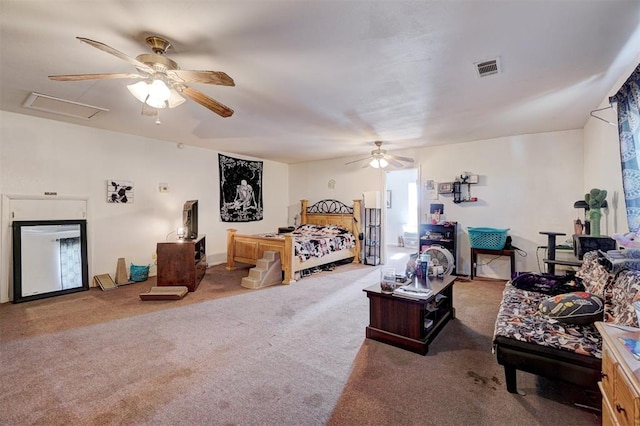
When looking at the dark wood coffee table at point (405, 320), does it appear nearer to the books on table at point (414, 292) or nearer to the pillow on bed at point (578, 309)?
the books on table at point (414, 292)

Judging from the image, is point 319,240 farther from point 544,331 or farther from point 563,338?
point 563,338

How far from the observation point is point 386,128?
4.26 meters

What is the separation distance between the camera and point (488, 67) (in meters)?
2.44

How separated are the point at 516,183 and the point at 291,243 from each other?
380 centimetres

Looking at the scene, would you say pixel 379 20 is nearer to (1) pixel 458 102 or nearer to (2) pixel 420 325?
(1) pixel 458 102

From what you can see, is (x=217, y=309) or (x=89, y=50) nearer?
(x=89, y=50)

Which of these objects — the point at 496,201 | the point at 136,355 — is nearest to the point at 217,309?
the point at 136,355

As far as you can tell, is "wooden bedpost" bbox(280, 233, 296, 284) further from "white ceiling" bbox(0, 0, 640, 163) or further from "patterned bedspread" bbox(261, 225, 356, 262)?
"white ceiling" bbox(0, 0, 640, 163)

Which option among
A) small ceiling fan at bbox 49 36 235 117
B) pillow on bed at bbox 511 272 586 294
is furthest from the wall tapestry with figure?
pillow on bed at bbox 511 272 586 294

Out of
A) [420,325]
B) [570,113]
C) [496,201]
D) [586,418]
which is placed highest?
[570,113]

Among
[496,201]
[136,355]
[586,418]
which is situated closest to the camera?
[586,418]

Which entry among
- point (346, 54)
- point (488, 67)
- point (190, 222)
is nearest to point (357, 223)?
point (190, 222)

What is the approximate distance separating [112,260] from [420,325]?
4653 millimetres

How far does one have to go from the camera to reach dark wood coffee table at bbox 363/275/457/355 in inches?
95.6
